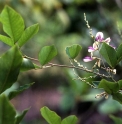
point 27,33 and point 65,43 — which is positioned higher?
point 27,33

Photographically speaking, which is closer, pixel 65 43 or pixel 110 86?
pixel 110 86

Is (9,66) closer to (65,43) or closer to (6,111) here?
(6,111)

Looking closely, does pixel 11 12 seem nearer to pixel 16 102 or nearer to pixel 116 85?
pixel 116 85

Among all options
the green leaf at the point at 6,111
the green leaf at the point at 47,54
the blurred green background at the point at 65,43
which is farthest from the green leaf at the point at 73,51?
the blurred green background at the point at 65,43

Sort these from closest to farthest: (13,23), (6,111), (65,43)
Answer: (6,111), (13,23), (65,43)

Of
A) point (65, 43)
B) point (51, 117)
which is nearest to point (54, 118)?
point (51, 117)

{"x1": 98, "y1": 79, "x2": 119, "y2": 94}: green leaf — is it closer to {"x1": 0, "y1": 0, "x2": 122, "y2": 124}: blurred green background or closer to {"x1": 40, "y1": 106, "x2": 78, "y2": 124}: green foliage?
{"x1": 40, "y1": 106, "x2": 78, "y2": 124}: green foliage

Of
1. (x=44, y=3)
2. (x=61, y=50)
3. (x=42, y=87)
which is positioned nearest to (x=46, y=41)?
(x=61, y=50)
